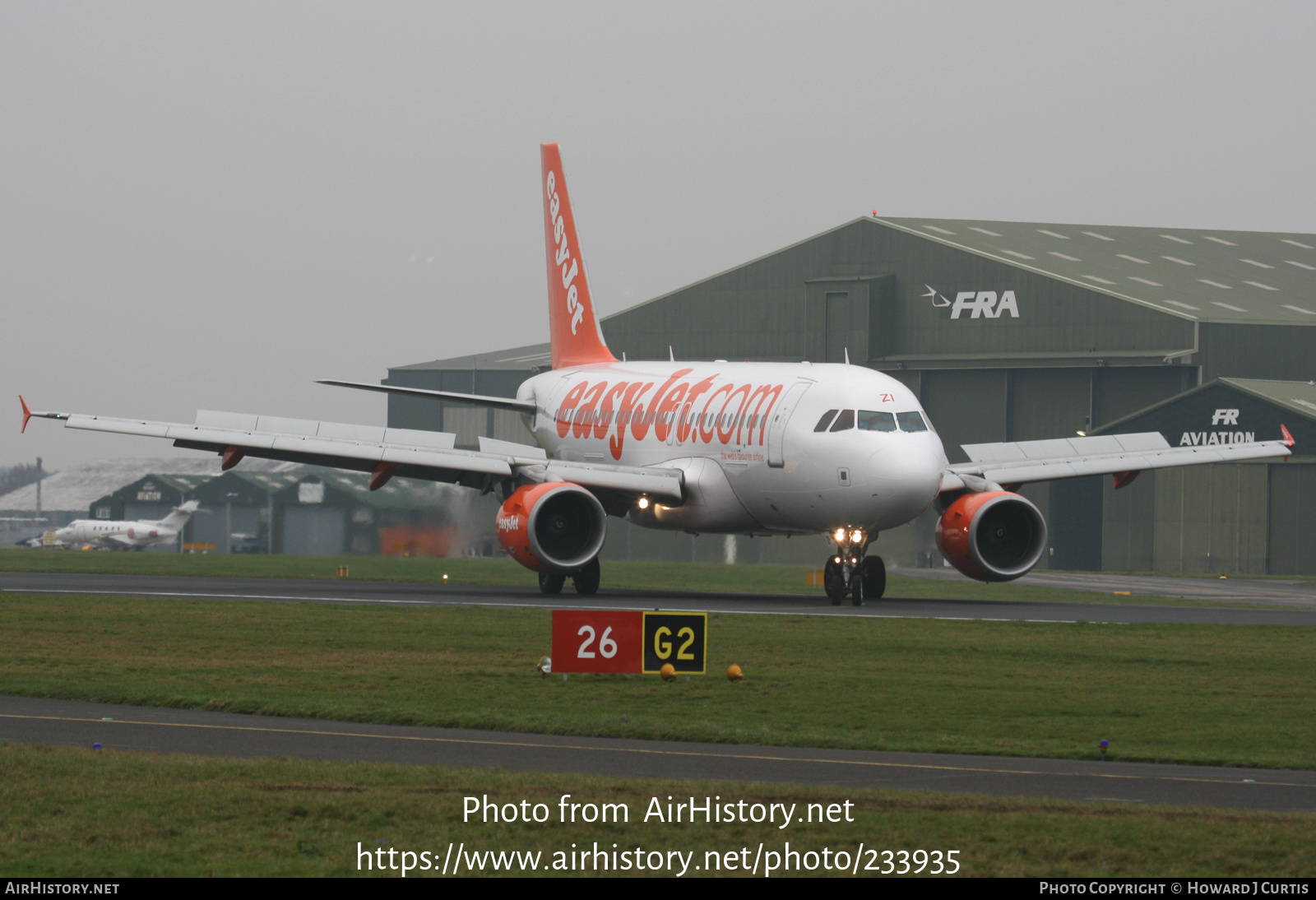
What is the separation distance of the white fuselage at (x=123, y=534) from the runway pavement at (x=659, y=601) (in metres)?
47.1

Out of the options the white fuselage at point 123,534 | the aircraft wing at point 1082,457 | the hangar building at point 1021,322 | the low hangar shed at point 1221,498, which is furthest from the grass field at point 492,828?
the white fuselage at point 123,534

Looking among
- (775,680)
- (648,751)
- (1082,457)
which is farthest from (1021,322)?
(648,751)

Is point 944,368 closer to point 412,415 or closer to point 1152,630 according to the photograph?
point 412,415

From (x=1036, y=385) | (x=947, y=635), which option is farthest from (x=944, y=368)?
(x=947, y=635)

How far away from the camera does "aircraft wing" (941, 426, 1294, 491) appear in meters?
39.4

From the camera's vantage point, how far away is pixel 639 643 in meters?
21.8

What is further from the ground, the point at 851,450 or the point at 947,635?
the point at 851,450

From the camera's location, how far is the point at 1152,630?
1187 inches

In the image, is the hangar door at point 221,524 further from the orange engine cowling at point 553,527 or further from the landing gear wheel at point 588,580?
the orange engine cowling at point 553,527

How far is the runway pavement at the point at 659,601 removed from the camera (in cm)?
3344

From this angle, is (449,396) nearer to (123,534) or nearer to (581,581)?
(581,581)

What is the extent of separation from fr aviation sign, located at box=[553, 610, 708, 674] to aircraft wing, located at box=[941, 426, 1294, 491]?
1772cm

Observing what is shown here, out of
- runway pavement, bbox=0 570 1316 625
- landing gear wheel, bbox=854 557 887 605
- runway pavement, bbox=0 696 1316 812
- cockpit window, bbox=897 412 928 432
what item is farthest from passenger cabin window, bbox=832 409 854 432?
runway pavement, bbox=0 696 1316 812

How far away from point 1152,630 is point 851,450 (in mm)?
6869
